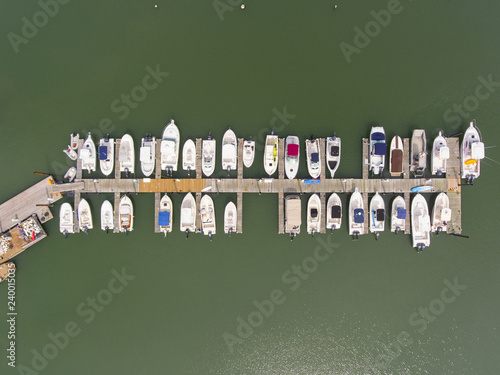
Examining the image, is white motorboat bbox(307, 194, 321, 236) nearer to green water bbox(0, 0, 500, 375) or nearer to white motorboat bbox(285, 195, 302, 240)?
white motorboat bbox(285, 195, 302, 240)

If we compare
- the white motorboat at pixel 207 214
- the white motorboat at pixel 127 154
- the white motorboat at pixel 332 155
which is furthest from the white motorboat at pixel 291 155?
the white motorboat at pixel 127 154

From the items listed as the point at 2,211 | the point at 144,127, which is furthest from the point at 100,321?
the point at 144,127

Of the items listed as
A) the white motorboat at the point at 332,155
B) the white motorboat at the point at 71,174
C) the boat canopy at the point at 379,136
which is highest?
the boat canopy at the point at 379,136

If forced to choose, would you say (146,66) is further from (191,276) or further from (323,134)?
(191,276)

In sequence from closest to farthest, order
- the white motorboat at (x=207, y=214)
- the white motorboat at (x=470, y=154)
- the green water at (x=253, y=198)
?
the white motorboat at (x=470, y=154)
the white motorboat at (x=207, y=214)
the green water at (x=253, y=198)

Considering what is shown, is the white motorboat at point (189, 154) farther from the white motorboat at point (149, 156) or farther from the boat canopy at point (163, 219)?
the boat canopy at point (163, 219)

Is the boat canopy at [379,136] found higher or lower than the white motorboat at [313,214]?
higher
